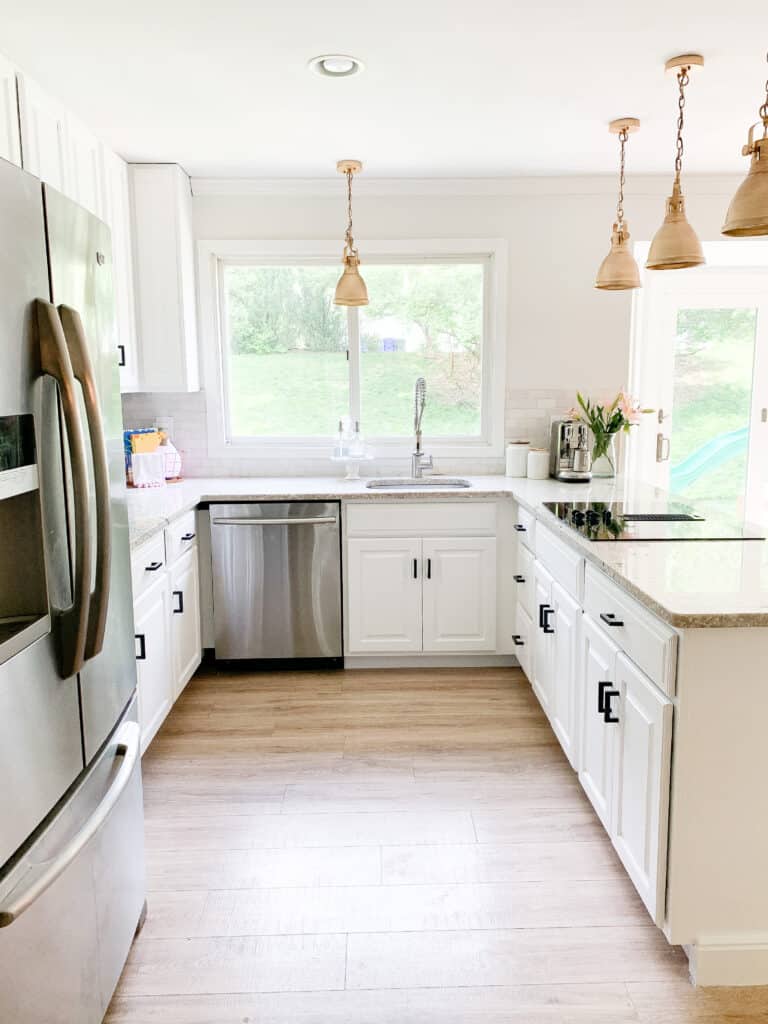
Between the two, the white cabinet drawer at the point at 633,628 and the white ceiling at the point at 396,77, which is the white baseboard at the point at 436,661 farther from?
the white ceiling at the point at 396,77

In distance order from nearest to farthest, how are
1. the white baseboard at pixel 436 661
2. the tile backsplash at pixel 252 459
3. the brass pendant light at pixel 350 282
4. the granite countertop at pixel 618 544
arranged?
the granite countertop at pixel 618 544 < the brass pendant light at pixel 350 282 < the white baseboard at pixel 436 661 < the tile backsplash at pixel 252 459

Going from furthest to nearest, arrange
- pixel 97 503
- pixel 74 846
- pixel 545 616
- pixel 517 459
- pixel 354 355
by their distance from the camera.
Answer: pixel 354 355
pixel 517 459
pixel 545 616
pixel 97 503
pixel 74 846

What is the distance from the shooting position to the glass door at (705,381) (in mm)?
4352

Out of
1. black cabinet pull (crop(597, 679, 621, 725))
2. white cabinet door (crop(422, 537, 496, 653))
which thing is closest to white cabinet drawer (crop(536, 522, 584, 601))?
black cabinet pull (crop(597, 679, 621, 725))

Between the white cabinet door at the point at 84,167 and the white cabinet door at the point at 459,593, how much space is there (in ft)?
6.75

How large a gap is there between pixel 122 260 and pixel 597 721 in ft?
9.32

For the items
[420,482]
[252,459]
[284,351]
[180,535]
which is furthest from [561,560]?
[284,351]

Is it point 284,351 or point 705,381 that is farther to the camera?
point 705,381

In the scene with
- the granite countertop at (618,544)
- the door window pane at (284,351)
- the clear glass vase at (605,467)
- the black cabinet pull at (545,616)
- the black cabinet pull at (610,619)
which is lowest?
the black cabinet pull at (545,616)

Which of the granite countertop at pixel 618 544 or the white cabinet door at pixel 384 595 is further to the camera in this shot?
the white cabinet door at pixel 384 595

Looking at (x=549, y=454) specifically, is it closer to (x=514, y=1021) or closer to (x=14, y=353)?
(x=514, y=1021)

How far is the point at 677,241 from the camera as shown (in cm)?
234

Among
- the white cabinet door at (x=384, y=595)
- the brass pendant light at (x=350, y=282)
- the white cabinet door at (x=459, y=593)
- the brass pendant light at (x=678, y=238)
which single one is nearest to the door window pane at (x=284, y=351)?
the brass pendant light at (x=350, y=282)

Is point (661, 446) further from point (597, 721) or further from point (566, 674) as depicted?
point (597, 721)
